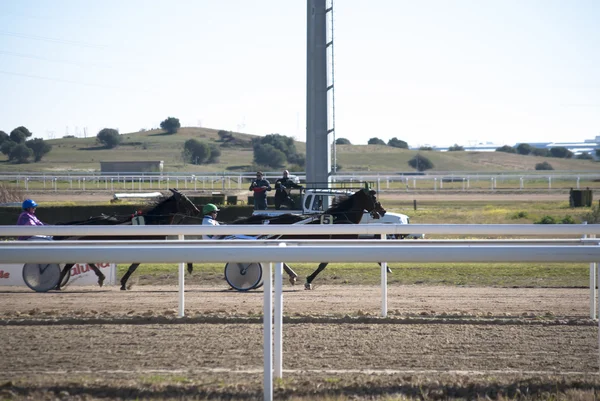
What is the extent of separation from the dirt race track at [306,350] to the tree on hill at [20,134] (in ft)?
277

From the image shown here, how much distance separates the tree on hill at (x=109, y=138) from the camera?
98125 millimetres

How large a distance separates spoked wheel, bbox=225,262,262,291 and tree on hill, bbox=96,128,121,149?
300 ft

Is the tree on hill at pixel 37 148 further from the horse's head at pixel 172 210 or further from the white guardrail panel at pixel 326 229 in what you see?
the white guardrail panel at pixel 326 229

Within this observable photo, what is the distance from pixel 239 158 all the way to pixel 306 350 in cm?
9145

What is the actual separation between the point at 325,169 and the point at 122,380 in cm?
1356

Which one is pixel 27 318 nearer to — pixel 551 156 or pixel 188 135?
pixel 551 156

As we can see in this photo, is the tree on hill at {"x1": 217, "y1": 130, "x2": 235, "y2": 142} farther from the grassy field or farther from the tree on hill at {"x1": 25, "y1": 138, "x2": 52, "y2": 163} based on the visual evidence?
the grassy field

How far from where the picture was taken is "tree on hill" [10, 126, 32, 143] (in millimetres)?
86975

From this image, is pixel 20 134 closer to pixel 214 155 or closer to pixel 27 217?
pixel 214 155

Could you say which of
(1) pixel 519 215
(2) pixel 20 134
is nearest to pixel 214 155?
(2) pixel 20 134

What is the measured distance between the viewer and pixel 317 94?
17391mm

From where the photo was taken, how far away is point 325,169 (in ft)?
58.2

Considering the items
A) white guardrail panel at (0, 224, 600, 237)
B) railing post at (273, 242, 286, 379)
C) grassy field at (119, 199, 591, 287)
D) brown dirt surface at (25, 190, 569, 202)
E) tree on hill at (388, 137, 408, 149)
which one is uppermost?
tree on hill at (388, 137, 408, 149)

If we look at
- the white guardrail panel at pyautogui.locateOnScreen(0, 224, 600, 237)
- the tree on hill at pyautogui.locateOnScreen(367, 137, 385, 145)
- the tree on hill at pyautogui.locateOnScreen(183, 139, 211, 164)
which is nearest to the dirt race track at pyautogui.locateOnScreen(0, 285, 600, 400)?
the white guardrail panel at pyautogui.locateOnScreen(0, 224, 600, 237)
